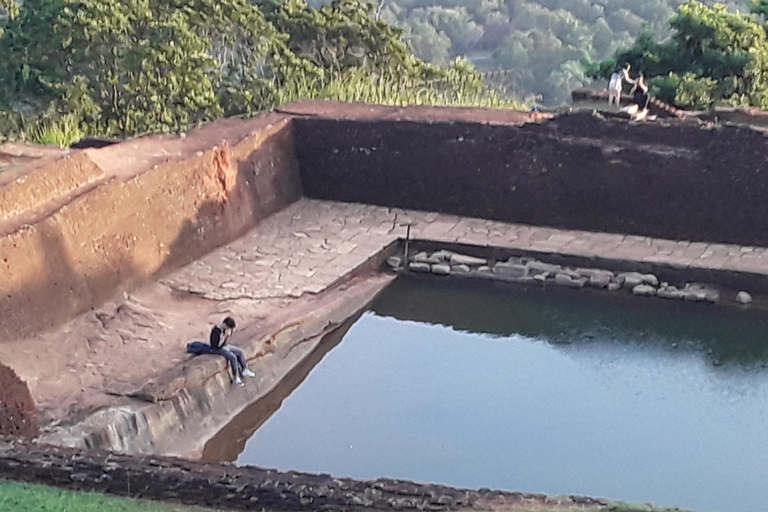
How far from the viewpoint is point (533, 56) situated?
2572 cm

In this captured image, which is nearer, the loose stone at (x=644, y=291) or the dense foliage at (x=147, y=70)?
the loose stone at (x=644, y=291)

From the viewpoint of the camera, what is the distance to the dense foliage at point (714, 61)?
14.7m

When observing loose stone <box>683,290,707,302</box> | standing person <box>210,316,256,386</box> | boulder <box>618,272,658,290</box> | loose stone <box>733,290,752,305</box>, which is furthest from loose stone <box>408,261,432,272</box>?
standing person <box>210,316,256,386</box>

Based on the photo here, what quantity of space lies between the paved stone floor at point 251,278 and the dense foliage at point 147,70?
2430mm

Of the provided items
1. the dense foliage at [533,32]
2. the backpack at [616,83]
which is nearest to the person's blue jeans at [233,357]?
the backpack at [616,83]

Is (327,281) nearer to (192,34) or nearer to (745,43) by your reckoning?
(192,34)

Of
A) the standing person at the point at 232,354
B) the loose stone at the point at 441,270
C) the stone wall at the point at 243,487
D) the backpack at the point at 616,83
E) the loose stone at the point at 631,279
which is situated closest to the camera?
the stone wall at the point at 243,487

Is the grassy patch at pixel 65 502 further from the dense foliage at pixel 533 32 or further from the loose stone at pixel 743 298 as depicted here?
the dense foliage at pixel 533 32

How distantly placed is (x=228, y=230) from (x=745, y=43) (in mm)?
8118

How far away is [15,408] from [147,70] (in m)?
7.46

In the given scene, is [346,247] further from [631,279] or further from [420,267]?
[631,279]

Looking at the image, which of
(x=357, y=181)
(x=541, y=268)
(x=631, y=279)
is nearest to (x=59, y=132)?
(x=357, y=181)

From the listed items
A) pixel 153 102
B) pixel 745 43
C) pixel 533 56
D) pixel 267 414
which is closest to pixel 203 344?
pixel 267 414

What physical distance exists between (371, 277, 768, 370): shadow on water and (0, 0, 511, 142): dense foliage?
14.4 feet
